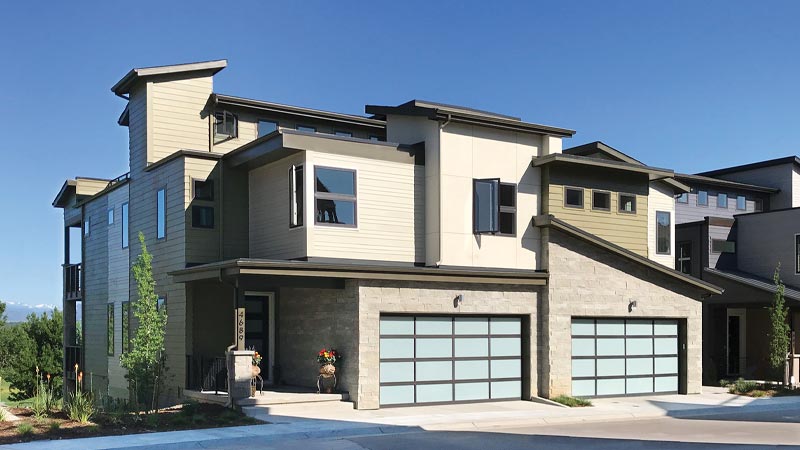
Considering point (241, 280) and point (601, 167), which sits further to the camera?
point (601, 167)

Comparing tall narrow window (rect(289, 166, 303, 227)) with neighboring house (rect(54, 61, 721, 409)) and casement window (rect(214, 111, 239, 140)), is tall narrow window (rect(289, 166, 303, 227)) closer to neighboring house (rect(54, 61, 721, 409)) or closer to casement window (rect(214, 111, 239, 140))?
neighboring house (rect(54, 61, 721, 409))

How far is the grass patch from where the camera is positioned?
71.5 ft

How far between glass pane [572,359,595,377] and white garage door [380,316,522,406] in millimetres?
1607

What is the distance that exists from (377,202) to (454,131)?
2.79 m

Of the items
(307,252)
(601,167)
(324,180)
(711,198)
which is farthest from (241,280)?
(711,198)

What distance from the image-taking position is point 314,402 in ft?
63.7

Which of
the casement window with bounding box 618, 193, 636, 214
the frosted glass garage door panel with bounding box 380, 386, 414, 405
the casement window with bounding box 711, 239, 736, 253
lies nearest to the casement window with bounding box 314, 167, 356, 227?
the frosted glass garage door panel with bounding box 380, 386, 414, 405

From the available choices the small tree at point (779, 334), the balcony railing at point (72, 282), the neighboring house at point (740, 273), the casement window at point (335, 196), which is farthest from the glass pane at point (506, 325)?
the balcony railing at point (72, 282)

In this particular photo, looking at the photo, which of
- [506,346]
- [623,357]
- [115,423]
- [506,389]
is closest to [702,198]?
[623,357]

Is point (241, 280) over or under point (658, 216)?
under

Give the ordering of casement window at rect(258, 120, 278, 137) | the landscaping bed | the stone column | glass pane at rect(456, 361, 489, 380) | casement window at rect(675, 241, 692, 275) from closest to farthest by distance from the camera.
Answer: the landscaping bed, the stone column, glass pane at rect(456, 361, 489, 380), casement window at rect(258, 120, 278, 137), casement window at rect(675, 241, 692, 275)

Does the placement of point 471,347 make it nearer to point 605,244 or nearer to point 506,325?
point 506,325

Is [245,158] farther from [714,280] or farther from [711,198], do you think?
[711,198]

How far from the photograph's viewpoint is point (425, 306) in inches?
833
